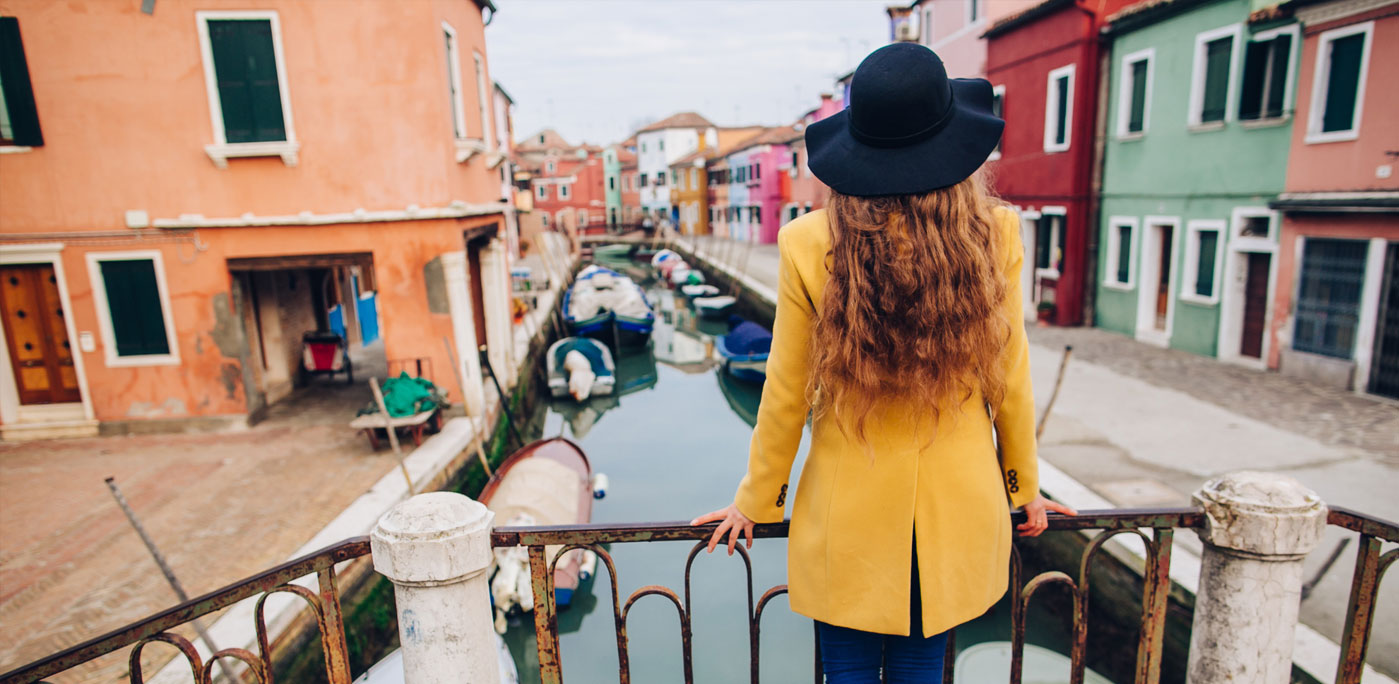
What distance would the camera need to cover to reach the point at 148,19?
7559 millimetres

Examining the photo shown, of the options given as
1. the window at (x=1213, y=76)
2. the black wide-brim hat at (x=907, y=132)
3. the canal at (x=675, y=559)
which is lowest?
the canal at (x=675, y=559)

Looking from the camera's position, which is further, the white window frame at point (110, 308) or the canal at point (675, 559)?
the white window frame at point (110, 308)

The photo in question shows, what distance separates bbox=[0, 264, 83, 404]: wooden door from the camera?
7980 mm

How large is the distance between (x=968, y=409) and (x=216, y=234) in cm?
877

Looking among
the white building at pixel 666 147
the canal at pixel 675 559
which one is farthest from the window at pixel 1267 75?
the white building at pixel 666 147

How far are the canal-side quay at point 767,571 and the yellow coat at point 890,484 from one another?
0.30 metres

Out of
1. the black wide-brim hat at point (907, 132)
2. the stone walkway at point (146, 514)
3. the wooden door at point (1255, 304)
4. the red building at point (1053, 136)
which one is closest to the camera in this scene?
the black wide-brim hat at point (907, 132)

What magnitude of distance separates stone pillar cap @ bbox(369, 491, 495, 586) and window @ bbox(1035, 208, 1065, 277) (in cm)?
1343

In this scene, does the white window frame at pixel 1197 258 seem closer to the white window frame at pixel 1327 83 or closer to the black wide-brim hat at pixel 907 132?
the white window frame at pixel 1327 83

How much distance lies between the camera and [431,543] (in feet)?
5.87

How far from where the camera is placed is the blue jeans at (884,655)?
5.07ft

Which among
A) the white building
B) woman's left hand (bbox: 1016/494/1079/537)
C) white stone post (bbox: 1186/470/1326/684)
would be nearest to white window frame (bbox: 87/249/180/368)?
woman's left hand (bbox: 1016/494/1079/537)

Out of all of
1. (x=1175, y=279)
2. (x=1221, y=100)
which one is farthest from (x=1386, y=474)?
(x=1221, y=100)

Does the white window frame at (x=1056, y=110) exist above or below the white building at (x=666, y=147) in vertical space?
below
